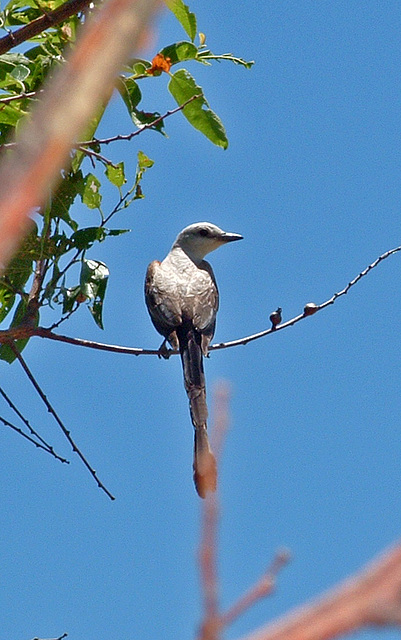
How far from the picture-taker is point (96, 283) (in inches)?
141

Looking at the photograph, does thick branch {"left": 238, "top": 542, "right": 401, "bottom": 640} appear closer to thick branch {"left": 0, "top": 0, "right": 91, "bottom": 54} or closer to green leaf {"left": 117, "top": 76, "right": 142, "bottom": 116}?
thick branch {"left": 0, "top": 0, "right": 91, "bottom": 54}

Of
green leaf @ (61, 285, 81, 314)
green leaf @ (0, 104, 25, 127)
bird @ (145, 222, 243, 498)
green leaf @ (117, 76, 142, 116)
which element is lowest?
green leaf @ (61, 285, 81, 314)

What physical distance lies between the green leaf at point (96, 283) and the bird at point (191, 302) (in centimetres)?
80

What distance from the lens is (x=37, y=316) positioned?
3553 millimetres

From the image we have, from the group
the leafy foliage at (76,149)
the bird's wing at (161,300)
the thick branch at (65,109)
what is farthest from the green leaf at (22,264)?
the thick branch at (65,109)

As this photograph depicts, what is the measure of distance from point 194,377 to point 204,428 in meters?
0.56

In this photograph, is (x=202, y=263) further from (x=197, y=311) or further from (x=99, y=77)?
(x=99, y=77)

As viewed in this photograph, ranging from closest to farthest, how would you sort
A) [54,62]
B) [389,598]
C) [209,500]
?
[389,598], [209,500], [54,62]

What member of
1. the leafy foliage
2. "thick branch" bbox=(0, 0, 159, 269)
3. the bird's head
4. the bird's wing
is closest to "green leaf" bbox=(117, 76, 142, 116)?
the leafy foliage

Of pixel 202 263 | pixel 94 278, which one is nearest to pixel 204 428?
pixel 94 278

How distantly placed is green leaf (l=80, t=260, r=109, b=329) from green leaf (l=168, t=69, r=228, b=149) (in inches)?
26.5

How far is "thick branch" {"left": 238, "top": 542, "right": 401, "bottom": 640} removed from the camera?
1.42 feet

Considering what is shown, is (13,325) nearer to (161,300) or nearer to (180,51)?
(180,51)

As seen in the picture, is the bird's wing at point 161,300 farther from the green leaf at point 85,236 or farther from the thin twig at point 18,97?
the thin twig at point 18,97
